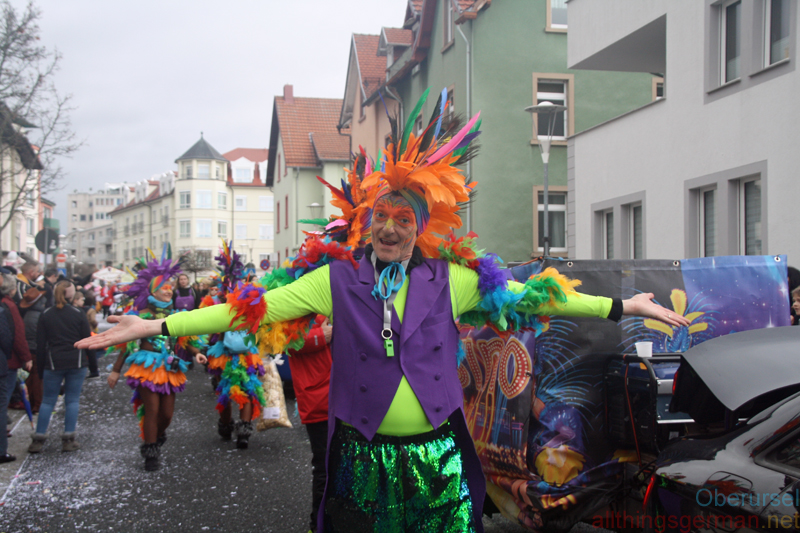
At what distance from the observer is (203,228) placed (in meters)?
74.3

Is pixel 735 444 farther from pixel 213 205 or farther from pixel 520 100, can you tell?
pixel 213 205

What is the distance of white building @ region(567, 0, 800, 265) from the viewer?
9859 millimetres

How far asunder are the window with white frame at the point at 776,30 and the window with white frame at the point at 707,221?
7.08 feet

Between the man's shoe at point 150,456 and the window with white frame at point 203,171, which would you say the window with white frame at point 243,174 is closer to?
the window with white frame at point 203,171

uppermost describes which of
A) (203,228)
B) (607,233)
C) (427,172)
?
(203,228)

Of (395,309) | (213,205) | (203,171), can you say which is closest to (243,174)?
(203,171)

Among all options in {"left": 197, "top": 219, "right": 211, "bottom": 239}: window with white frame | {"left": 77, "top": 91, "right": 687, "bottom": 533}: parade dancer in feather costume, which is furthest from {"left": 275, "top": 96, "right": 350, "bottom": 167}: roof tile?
{"left": 77, "top": 91, "right": 687, "bottom": 533}: parade dancer in feather costume

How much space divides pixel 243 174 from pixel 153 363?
73.7 meters

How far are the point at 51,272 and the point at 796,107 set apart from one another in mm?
11595

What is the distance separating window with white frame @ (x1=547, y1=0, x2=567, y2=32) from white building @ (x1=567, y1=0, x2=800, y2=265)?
5547mm

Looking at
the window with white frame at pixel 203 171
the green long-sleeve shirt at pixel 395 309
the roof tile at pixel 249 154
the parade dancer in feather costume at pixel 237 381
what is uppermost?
the roof tile at pixel 249 154

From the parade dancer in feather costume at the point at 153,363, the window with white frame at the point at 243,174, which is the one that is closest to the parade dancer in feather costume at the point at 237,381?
the parade dancer in feather costume at the point at 153,363

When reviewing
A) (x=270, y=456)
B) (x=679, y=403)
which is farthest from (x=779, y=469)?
(x=270, y=456)

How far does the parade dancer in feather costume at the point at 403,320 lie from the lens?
288cm
